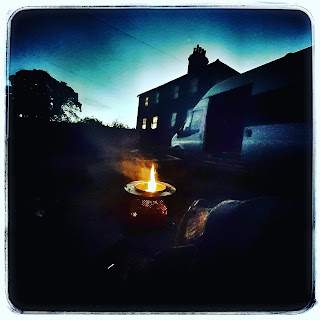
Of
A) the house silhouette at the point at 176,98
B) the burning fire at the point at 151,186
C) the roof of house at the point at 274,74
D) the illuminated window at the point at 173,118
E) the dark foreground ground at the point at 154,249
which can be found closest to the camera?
the dark foreground ground at the point at 154,249

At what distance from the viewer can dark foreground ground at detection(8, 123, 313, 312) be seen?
3.87 ft

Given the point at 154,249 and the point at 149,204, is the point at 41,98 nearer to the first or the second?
the point at 149,204

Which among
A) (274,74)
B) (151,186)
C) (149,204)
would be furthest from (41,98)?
(274,74)

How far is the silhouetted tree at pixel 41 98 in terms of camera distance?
1.22m

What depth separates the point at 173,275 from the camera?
1.25 m

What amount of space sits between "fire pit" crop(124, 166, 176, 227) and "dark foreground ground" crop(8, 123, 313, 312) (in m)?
0.10

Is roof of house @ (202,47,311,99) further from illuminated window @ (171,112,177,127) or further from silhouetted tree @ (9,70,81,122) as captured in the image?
silhouetted tree @ (9,70,81,122)

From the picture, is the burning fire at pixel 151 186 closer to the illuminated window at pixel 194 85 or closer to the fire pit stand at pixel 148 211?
the fire pit stand at pixel 148 211

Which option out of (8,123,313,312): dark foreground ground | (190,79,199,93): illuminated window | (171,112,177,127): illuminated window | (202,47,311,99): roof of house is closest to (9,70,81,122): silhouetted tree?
(8,123,313,312): dark foreground ground

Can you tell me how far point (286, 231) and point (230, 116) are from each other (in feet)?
4.72

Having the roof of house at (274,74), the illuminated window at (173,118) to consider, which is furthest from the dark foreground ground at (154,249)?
the roof of house at (274,74)

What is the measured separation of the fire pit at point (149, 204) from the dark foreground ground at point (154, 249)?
3.7 inches
